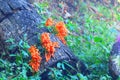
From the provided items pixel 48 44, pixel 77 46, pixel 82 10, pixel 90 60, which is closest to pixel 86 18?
pixel 82 10

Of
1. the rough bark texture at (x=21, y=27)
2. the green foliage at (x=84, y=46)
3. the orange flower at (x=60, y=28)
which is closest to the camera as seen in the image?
the green foliage at (x=84, y=46)

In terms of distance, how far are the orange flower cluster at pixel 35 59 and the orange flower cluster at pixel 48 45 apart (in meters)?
0.14

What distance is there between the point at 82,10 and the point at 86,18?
397mm

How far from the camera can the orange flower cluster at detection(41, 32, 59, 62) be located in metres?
4.91

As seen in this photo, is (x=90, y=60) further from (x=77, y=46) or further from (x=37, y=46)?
(x=37, y=46)

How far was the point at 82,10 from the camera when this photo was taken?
838 cm

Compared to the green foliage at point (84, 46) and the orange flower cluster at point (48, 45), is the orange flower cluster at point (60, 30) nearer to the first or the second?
the green foliage at point (84, 46)

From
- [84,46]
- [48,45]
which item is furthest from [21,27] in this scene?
[84,46]

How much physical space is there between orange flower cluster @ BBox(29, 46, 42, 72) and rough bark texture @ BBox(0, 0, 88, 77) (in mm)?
88

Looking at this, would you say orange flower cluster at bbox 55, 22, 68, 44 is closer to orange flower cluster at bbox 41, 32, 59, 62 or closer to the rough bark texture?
the rough bark texture

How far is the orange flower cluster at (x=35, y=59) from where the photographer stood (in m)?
4.79

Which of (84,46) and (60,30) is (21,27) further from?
(84,46)

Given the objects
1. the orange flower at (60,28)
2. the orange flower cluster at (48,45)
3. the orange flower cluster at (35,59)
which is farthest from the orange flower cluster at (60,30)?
the orange flower cluster at (35,59)

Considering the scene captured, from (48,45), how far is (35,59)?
0.98 ft
